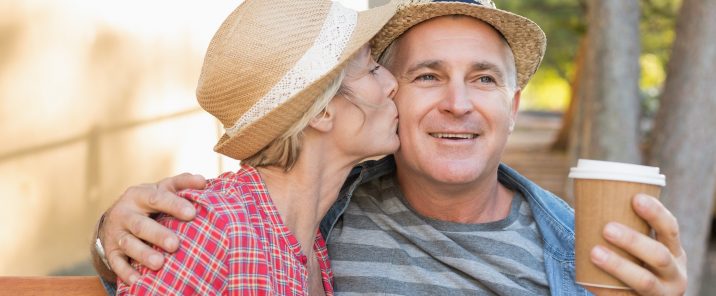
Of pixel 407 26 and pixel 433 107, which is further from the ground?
pixel 407 26

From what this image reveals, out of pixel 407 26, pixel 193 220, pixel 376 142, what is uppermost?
pixel 407 26

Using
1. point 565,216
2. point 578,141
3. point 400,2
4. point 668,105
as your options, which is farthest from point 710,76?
point 578,141

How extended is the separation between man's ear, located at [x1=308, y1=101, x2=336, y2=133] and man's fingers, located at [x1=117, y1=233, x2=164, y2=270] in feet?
1.75

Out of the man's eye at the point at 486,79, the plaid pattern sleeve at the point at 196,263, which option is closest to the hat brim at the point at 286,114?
the plaid pattern sleeve at the point at 196,263

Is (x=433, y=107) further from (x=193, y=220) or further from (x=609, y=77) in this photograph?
(x=609, y=77)

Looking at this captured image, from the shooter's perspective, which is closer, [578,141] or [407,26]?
[407,26]

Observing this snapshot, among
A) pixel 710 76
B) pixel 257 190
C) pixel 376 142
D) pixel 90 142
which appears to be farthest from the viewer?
pixel 90 142

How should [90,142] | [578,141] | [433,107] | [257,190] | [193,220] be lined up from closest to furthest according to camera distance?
1. [193,220]
2. [257,190]
3. [433,107]
4. [90,142]
5. [578,141]

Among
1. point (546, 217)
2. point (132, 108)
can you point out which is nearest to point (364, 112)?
point (546, 217)

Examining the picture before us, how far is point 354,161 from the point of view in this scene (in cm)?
268

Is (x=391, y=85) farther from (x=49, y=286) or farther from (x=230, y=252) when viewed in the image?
(x=49, y=286)

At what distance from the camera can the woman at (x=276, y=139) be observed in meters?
2.31

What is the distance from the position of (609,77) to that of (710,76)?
0.54 meters

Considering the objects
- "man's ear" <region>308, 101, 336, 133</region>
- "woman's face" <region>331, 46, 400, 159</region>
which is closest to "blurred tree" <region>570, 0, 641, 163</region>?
"woman's face" <region>331, 46, 400, 159</region>
